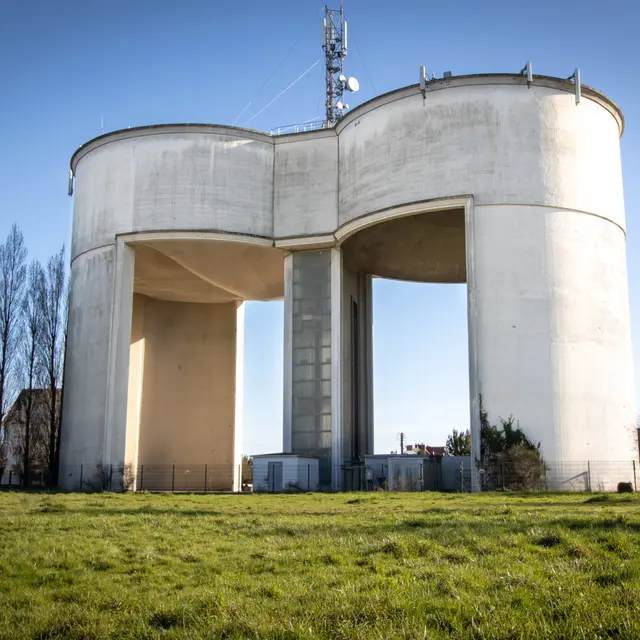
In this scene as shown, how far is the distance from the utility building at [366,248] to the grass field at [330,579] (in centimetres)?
1649

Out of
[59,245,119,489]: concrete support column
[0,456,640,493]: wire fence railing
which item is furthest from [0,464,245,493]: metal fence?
[59,245,119,489]: concrete support column

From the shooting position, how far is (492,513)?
15289 millimetres

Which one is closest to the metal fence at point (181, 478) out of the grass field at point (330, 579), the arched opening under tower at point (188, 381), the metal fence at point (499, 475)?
the arched opening under tower at point (188, 381)

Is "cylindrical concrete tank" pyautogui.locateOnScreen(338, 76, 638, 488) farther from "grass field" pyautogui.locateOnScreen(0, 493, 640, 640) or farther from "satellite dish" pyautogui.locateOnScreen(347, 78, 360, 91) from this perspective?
"grass field" pyautogui.locateOnScreen(0, 493, 640, 640)

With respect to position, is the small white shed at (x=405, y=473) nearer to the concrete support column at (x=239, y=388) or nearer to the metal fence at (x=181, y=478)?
the metal fence at (x=181, y=478)

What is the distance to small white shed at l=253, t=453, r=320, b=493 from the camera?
107ft

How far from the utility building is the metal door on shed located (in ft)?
5.54

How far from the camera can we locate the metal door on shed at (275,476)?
32.7 meters

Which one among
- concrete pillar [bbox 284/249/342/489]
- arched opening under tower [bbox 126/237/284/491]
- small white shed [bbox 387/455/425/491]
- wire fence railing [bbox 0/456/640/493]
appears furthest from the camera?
arched opening under tower [bbox 126/237/284/491]

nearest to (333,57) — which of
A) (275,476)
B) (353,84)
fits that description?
(353,84)

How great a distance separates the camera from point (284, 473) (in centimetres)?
3275

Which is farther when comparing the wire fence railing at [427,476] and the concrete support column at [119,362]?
the concrete support column at [119,362]

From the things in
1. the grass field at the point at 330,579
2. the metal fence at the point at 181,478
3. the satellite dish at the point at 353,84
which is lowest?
the grass field at the point at 330,579

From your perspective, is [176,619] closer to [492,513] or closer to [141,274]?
[492,513]
